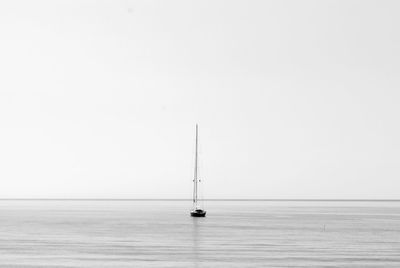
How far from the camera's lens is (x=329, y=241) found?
112m

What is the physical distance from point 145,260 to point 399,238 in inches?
2181

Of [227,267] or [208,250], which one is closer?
[227,267]

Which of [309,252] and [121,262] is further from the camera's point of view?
[309,252]

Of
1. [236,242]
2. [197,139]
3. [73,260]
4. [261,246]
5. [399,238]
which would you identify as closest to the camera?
[73,260]

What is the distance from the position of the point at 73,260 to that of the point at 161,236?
44.2 metres

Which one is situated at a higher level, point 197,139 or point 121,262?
point 197,139

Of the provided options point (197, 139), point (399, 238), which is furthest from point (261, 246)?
point (197, 139)

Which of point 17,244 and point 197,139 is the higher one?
point 197,139

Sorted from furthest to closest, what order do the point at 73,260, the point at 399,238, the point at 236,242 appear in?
the point at 399,238 → the point at 236,242 → the point at 73,260

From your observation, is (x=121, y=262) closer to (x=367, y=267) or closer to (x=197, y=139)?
(x=367, y=267)

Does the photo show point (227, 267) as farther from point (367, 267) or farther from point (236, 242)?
point (236, 242)

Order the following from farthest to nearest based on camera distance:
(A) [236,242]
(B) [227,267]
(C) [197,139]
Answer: (C) [197,139] → (A) [236,242] → (B) [227,267]

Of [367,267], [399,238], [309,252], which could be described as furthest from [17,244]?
[399,238]

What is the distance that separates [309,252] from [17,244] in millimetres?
40888
